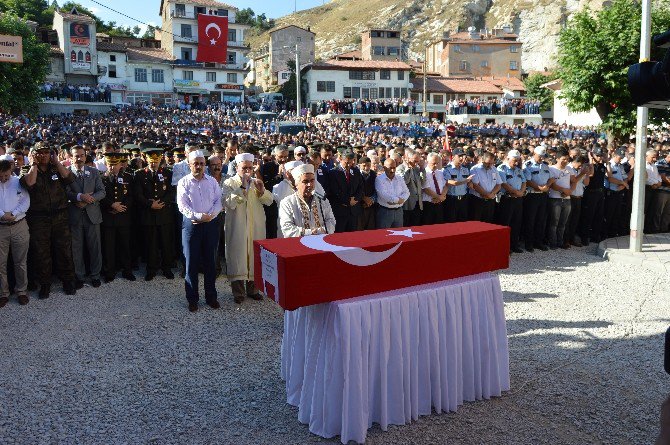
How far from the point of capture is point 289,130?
31.4 meters

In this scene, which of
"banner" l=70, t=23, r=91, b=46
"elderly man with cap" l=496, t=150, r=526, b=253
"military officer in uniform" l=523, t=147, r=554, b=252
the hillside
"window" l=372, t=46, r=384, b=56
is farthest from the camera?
the hillside

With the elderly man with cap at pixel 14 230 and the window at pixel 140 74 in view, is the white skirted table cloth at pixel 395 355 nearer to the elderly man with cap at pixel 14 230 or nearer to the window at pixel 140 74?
the elderly man with cap at pixel 14 230

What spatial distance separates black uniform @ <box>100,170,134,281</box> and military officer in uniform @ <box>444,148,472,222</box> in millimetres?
5230

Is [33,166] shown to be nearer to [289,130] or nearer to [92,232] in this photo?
[92,232]

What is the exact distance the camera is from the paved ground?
3939mm

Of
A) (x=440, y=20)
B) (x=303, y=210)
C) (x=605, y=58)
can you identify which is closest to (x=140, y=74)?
(x=605, y=58)

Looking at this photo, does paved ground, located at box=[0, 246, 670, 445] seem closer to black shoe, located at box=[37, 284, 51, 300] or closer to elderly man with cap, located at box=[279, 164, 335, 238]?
black shoe, located at box=[37, 284, 51, 300]

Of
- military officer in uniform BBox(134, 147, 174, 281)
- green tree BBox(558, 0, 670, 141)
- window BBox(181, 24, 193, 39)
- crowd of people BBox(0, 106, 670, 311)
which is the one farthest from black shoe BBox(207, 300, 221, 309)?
window BBox(181, 24, 193, 39)

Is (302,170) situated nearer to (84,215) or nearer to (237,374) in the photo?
(237,374)

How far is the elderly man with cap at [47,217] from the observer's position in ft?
23.1

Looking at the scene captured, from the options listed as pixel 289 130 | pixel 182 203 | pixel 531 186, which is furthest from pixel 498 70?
pixel 182 203

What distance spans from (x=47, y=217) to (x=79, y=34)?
55.3 m

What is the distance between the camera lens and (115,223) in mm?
7973

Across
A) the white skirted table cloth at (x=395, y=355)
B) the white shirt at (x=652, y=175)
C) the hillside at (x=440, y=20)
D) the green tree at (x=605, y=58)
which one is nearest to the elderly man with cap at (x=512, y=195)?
the white shirt at (x=652, y=175)
